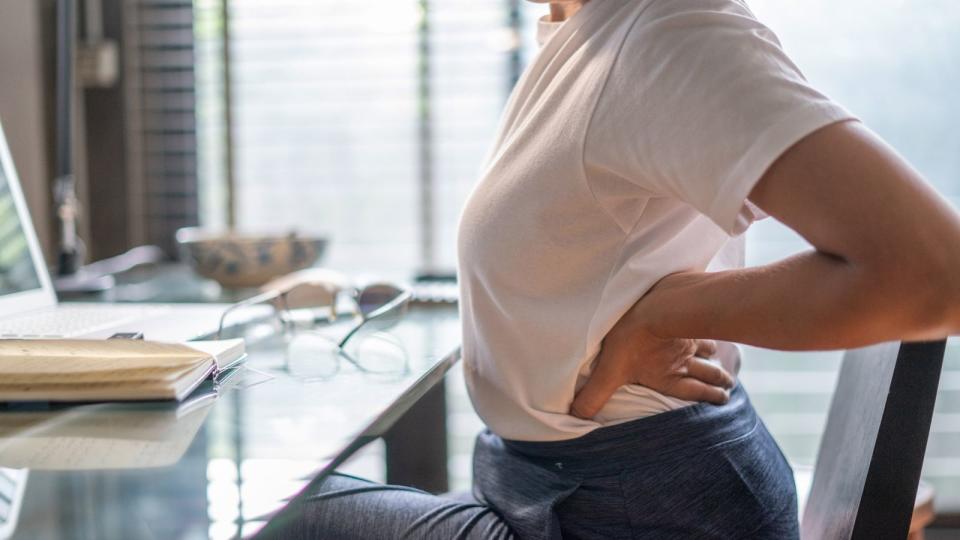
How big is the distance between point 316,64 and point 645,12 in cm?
142

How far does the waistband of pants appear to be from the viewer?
81 cm

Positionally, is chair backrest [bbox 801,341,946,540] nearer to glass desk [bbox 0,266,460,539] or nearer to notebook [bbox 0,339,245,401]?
glass desk [bbox 0,266,460,539]

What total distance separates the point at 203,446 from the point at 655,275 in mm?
392

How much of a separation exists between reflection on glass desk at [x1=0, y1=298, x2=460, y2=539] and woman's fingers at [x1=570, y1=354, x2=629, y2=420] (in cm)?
15

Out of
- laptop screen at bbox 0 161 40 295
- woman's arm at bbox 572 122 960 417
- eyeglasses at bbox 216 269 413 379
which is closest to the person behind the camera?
woman's arm at bbox 572 122 960 417

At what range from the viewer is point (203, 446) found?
0.64 metres

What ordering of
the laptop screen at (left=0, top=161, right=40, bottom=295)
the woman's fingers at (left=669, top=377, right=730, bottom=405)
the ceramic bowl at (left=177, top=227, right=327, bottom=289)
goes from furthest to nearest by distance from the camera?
the ceramic bowl at (left=177, top=227, right=327, bottom=289), the laptop screen at (left=0, top=161, right=40, bottom=295), the woman's fingers at (left=669, top=377, right=730, bottom=405)

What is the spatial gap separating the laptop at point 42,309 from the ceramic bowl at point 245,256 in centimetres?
23

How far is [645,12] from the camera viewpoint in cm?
73

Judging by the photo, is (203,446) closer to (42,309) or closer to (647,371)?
(647,371)

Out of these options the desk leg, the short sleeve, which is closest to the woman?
the short sleeve

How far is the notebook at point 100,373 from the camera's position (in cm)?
73

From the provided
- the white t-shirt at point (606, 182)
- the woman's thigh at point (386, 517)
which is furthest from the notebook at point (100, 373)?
the white t-shirt at point (606, 182)

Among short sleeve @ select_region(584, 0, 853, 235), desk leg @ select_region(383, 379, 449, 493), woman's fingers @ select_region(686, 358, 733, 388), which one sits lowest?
desk leg @ select_region(383, 379, 449, 493)
